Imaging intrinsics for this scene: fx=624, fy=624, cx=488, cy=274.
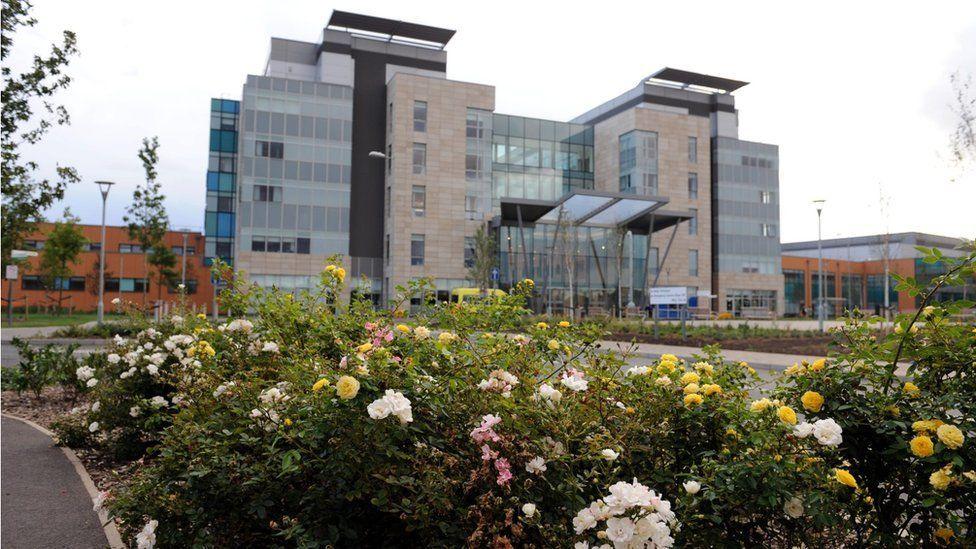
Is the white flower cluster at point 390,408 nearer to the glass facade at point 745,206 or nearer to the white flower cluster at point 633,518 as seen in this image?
the white flower cluster at point 633,518

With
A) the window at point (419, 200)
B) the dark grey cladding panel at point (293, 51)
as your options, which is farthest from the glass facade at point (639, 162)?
the dark grey cladding panel at point (293, 51)

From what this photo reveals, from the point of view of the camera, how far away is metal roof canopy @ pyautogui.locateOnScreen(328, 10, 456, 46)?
171ft

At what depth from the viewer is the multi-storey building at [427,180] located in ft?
162

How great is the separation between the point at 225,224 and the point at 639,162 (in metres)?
40.4

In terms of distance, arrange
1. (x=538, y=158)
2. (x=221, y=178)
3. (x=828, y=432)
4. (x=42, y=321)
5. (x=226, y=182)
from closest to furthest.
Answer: (x=828, y=432), (x=42, y=321), (x=538, y=158), (x=221, y=178), (x=226, y=182)

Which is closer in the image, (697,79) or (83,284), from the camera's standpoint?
(697,79)

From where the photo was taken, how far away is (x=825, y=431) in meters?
2.51

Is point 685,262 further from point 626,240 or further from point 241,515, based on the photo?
point 241,515

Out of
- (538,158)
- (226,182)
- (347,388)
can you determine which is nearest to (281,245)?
(226,182)

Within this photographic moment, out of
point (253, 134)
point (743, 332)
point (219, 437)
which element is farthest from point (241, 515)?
point (253, 134)

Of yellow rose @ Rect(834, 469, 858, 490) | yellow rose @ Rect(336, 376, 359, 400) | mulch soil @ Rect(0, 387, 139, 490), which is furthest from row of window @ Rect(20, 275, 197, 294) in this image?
yellow rose @ Rect(834, 469, 858, 490)

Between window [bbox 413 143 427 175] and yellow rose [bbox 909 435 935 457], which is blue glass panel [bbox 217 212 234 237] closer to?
window [bbox 413 143 427 175]

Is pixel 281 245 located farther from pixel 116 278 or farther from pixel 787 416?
pixel 787 416

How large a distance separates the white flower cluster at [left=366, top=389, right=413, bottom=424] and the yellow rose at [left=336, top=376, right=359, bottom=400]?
0.09m
